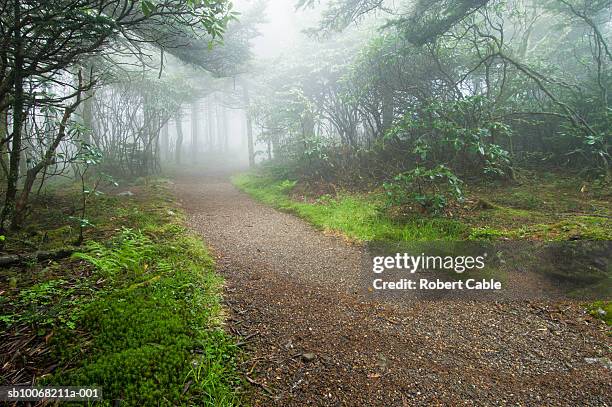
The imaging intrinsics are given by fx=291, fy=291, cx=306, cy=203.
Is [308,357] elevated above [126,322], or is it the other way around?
[126,322]

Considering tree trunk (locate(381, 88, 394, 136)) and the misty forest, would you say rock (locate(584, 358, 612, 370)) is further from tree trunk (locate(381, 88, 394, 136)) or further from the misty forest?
tree trunk (locate(381, 88, 394, 136))

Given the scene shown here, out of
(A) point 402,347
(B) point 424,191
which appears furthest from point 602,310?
(B) point 424,191

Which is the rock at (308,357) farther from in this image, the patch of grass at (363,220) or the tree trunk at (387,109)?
the tree trunk at (387,109)

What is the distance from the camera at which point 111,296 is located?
8.38 feet

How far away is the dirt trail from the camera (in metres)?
1.94

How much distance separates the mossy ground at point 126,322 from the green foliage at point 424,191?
362cm

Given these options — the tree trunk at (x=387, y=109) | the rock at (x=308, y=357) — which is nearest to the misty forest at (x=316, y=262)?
the rock at (x=308, y=357)

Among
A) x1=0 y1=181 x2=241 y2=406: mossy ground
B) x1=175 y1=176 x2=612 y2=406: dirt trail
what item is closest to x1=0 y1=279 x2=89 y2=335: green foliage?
x1=0 y1=181 x2=241 y2=406: mossy ground

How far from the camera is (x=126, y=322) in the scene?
7.33 feet

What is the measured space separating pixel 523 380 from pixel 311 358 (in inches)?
59.1

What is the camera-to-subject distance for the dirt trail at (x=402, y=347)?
1.94 meters

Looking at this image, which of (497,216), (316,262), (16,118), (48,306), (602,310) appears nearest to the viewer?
(48,306)

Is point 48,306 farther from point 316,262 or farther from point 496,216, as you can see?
point 496,216

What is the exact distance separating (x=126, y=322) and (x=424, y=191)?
5.14 metres
